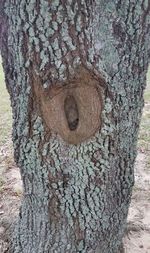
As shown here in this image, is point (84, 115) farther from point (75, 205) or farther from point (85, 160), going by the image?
point (75, 205)

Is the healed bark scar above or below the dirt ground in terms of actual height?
above

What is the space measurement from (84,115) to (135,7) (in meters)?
0.53

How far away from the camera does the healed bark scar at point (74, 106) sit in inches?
65.1

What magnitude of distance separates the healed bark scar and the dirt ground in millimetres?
1316

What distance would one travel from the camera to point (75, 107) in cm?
172

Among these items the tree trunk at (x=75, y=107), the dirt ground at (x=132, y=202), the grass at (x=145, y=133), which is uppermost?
the tree trunk at (x=75, y=107)

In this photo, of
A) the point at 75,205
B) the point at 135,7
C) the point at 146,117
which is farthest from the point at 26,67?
the point at 146,117

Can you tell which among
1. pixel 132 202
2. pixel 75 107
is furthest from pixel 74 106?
pixel 132 202

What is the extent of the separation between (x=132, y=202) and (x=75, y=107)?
1.88 metres

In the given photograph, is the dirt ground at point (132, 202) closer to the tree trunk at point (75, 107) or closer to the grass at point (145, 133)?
the grass at point (145, 133)

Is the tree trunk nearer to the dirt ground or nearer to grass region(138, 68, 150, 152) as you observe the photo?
the dirt ground

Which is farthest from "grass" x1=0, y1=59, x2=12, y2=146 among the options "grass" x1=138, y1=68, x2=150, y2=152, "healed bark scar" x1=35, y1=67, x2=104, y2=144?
"healed bark scar" x1=35, y1=67, x2=104, y2=144

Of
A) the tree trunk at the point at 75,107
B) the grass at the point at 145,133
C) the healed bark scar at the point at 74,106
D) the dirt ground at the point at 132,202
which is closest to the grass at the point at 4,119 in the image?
the dirt ground at the point at 132,202

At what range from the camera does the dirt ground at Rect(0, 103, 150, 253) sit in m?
2.86
